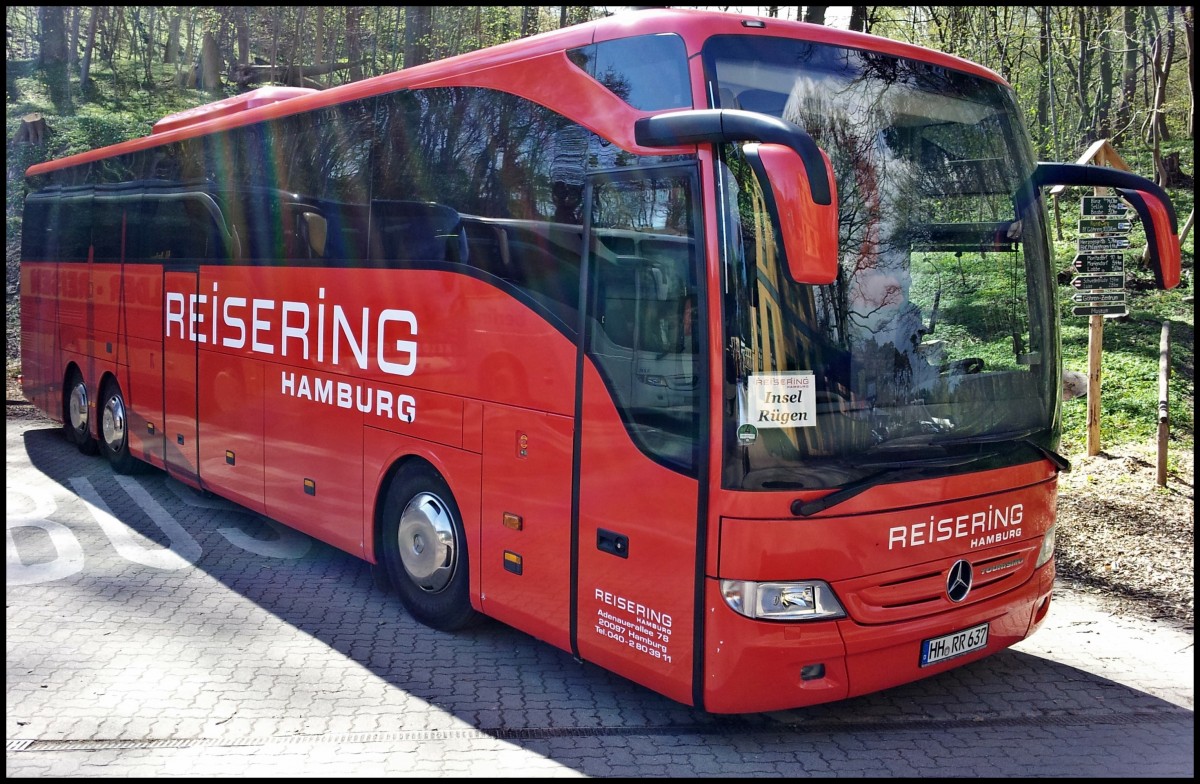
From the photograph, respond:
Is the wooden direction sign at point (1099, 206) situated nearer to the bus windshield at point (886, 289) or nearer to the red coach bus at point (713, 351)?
the red coach bus at point (713, 351)

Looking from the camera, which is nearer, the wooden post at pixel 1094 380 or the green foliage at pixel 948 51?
the wooden post at pixel 1094 380

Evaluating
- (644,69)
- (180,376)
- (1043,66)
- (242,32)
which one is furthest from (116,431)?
(242,32)

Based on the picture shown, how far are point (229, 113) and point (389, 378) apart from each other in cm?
429

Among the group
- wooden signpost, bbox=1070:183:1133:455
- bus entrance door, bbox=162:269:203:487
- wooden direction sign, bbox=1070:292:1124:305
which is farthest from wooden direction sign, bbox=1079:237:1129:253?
bus entrance door, bbox=162:269:203:487

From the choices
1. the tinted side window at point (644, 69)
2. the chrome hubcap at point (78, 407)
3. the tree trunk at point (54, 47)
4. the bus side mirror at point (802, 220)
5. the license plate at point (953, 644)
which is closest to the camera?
the bus side mirror at point (802, 220)

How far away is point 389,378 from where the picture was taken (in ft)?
22.0

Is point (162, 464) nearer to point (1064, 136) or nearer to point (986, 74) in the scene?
point (986, 74)

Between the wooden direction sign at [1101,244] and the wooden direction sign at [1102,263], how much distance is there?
5cm

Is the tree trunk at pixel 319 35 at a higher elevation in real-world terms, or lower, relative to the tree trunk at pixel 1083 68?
higher

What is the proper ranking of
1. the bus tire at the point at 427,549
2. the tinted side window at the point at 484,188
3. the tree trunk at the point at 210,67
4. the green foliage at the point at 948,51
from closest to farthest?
the tinted side window at the point at 484,188, the bus tire at the point at 427,549, the green foliage at the point at 948,51, the tree trunk at the point at 210,67

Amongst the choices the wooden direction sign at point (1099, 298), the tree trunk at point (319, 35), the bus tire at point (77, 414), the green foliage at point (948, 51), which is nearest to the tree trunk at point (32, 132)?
the green foliage at point (948, 51)

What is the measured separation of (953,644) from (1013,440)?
3.43 feet

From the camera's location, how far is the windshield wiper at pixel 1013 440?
16.1 feet

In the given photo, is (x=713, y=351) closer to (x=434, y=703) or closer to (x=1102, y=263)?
(x=434, y=703)
